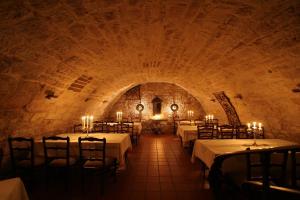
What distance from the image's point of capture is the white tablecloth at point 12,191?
188 centimetres

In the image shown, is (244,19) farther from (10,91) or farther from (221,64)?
(10,91)

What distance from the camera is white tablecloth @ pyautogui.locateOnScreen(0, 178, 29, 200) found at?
1885 millimetres

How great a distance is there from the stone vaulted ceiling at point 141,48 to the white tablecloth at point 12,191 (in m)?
1.76

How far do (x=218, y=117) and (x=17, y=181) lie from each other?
8524mm

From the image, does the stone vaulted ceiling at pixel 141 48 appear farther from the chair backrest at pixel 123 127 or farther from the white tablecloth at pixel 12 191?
the chair backrest at pixel 123 127

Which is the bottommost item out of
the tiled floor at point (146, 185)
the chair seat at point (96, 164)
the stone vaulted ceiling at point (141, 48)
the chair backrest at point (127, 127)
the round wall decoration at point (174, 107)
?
the tiled floor at point (146, 185)

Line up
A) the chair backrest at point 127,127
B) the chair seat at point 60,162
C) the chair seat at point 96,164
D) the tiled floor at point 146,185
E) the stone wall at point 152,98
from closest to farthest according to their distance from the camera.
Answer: the tiled floor at point 146,185 → the chair seat at point 96,164 → the chair seat at point 60,162 → the chair backrest at point 127,127 → the stone wall at point 152,98

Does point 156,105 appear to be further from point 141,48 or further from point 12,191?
point 12,191

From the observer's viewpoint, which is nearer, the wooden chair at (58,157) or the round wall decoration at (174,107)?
the wooden chair at (58,157)

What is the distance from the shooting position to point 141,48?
13.0 feet

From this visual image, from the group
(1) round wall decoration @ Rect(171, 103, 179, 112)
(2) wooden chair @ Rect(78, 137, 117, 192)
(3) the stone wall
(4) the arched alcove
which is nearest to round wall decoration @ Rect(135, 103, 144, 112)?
(3) the stone wall

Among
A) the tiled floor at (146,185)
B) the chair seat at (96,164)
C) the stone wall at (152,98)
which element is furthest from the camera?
the stone wall at (152,98)

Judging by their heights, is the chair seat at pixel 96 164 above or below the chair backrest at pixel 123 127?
below

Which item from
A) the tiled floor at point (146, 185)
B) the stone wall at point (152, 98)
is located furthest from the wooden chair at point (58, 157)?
the stone wall at point (152, 98)
